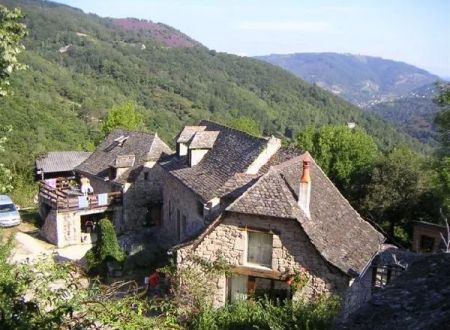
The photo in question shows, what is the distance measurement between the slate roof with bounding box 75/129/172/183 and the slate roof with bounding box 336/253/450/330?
2800 centimetres

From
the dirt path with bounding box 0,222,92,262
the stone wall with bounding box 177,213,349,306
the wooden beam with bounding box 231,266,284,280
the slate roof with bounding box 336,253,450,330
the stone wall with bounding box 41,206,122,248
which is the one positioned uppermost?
the slate roof with bounding box 336,253,450,330

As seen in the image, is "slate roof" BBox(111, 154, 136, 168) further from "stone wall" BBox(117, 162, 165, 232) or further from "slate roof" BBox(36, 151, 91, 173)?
"slate roof" BBox(36, 151, 91, 173)

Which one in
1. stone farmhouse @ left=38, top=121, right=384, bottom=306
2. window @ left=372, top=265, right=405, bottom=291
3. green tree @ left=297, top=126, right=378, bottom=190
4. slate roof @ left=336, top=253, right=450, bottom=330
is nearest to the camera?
slate roof @ left=336, top=253, right=450, bottom=330

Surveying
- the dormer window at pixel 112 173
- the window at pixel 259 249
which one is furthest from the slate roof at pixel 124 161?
the window at pixel 259 249

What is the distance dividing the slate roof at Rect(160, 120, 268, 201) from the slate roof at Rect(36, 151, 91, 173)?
772 inches

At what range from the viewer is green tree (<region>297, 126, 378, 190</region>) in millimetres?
39938

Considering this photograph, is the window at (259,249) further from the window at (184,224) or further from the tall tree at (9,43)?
the tall tree at (9,43)

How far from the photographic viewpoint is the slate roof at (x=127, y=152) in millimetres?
33375

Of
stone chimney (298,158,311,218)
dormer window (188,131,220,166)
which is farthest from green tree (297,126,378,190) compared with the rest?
stone chimney (298,158,311,218)

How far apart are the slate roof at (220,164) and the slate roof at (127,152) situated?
16.9 feet

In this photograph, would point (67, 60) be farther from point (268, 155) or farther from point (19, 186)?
point (268, 155)

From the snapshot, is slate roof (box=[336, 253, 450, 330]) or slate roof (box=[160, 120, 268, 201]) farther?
slate roof (box=[160, 120, 268, 201])

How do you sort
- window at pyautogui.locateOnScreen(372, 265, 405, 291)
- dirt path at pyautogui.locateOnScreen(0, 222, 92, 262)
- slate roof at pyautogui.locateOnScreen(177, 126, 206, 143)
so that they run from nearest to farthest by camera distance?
window at pyautogui.locateOnScreen(372, 265, 405, 291), dirt path at pyautogui.locateOnScreen(0, 222, 92, 262), slate roof at pyautogui.locateOnScreen(177, 126, 206, 143)

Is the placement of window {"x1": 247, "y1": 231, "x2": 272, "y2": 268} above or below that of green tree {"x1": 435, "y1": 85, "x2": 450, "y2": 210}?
below
